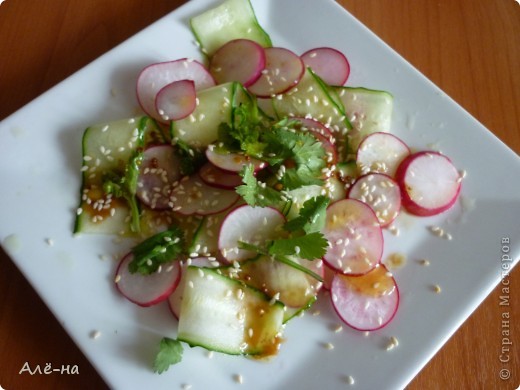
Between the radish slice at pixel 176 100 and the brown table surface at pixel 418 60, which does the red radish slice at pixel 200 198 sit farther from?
the brown table surface at pixel 418 60

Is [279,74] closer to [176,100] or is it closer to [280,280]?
[176,100]

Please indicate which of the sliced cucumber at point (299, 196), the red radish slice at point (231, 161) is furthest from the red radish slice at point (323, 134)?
the red radish slice at point (231, 161)

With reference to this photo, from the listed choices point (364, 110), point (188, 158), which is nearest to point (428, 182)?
point (364, 110)

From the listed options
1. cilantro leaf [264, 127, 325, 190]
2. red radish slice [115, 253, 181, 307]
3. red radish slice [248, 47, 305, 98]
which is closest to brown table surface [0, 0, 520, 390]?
red radish slice [115, 253, 181, 307]

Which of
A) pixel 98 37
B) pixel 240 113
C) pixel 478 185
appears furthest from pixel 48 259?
pixel 478 185

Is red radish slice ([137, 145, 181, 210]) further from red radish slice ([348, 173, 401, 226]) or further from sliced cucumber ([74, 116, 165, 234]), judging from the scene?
red radish slice ([348, 173, 401, 226])

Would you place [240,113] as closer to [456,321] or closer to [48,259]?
[48,259]
